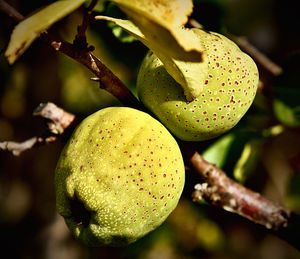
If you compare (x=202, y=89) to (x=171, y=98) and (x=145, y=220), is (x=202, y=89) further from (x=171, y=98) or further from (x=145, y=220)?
(x=145, y=220)

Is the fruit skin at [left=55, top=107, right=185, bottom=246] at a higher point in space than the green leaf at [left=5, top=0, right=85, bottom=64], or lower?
lower

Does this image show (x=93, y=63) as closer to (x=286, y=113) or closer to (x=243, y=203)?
(x=243, y=203)

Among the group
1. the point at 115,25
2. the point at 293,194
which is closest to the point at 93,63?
the point at 115,25

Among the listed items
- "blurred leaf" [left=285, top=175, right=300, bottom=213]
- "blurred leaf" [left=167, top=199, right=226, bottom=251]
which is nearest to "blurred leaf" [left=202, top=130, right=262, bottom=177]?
"blurred leaf" [left=285, top=175, right=300, bottom=213]

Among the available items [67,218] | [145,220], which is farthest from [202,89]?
[67,218]

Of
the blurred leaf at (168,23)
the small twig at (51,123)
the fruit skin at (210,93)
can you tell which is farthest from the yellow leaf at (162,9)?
the small twig at (51,123)

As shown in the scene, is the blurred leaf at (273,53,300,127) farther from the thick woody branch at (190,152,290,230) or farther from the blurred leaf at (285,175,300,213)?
the thick woody branch at (190,152,290,230)
